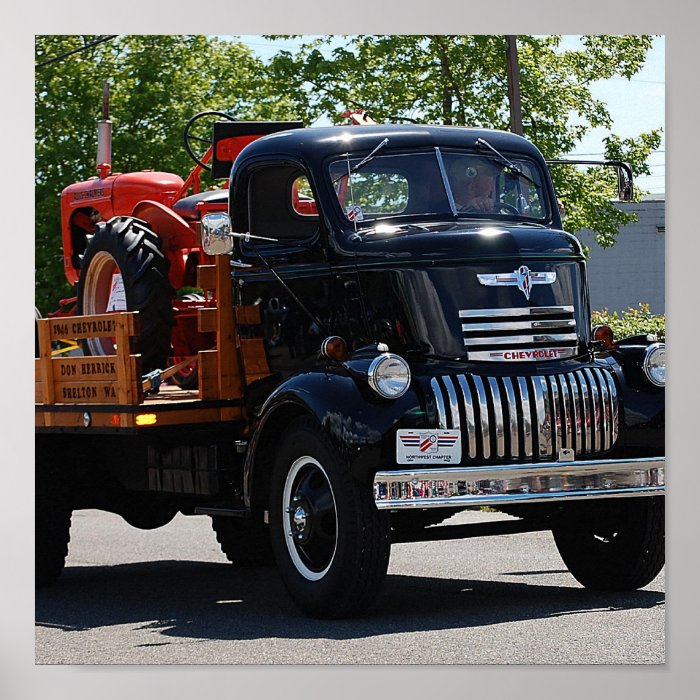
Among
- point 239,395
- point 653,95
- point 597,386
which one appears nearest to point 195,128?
point 653,95

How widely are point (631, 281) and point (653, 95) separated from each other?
3103 mm

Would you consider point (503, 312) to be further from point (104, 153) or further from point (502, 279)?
point (104, 153)

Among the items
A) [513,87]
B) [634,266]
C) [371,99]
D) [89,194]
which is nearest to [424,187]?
[89,194]

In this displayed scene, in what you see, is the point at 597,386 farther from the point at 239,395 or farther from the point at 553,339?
the point at 239,395

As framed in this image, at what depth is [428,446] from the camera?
6.27 m

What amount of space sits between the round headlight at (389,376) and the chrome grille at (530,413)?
6.5 inches

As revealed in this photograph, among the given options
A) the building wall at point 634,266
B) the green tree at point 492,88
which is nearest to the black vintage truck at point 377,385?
the green tree at point 492,88

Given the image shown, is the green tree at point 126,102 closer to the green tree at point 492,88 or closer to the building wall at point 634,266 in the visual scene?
the green tree at point 492,88

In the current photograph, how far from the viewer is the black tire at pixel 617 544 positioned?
23.5ft

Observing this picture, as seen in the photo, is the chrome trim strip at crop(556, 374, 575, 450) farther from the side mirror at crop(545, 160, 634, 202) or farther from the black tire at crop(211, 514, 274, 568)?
the black tire at crop(211, 514, 274, 568)

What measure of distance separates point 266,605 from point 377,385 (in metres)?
1.69

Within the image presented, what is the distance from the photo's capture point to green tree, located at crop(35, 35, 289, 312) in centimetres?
1736

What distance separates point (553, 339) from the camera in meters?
6.89

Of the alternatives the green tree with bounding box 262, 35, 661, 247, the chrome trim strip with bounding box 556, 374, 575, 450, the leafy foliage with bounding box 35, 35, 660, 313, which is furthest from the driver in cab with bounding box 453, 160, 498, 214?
the green tree with bounding box 262, 35, 661, 247
